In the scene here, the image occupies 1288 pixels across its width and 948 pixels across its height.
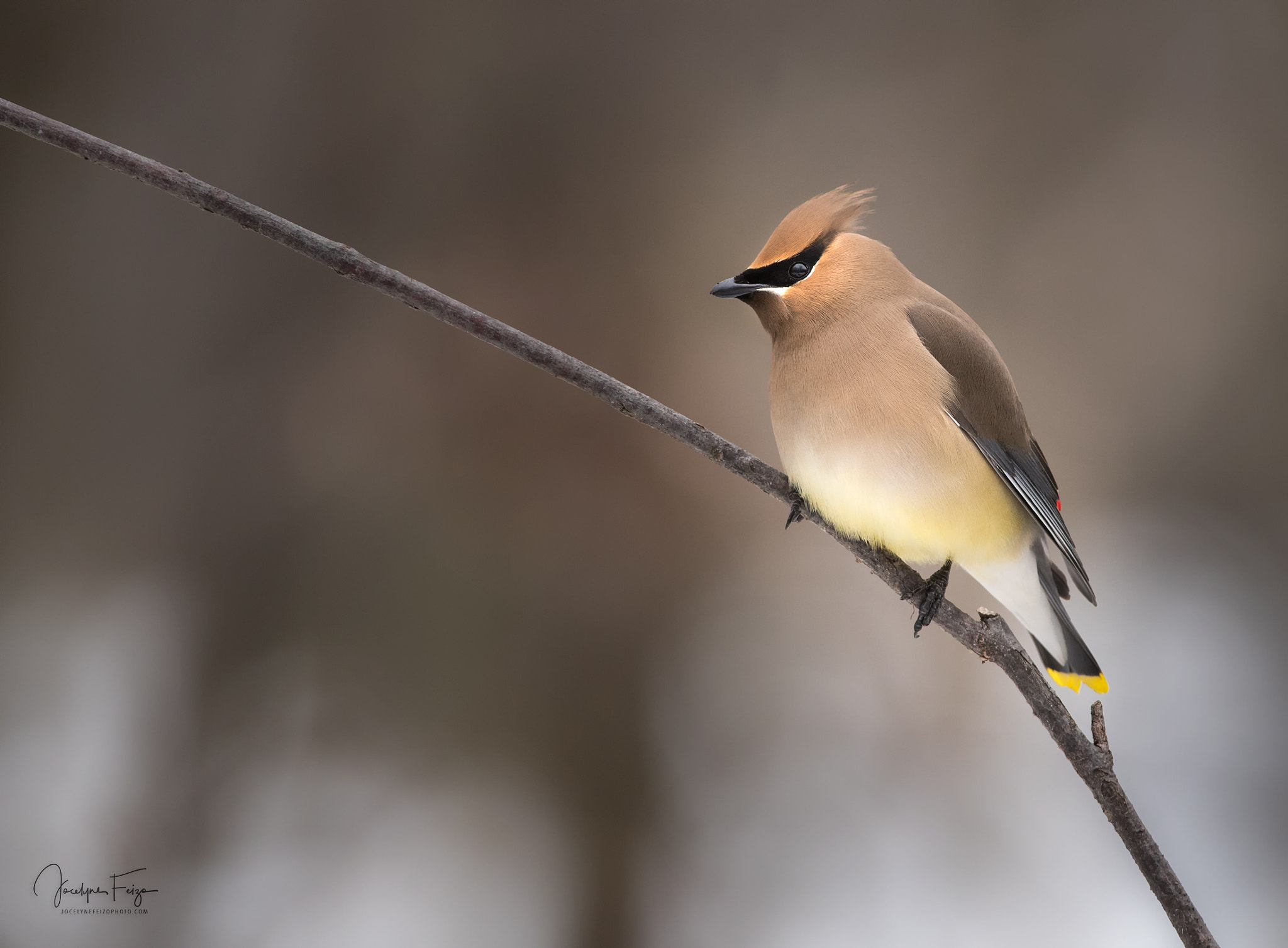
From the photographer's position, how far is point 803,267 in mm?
1747

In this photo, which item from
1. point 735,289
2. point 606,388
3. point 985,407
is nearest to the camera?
point 606,388

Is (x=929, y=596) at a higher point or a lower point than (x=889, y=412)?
lower

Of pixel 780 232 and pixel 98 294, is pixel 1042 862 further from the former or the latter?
pixel 98 294

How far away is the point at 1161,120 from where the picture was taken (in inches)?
137

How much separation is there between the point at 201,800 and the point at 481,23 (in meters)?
2.78

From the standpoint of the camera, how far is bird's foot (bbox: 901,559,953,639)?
1643 mm
